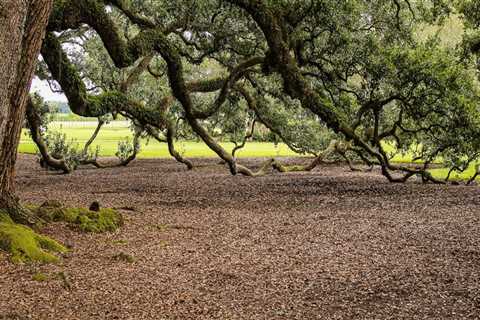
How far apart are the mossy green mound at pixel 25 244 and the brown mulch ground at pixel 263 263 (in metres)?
0.25

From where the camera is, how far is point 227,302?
677cm

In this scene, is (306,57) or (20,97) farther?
(306,57)

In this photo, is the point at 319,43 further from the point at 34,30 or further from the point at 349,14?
the point at 34,30

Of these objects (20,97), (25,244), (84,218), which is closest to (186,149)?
(84,218)

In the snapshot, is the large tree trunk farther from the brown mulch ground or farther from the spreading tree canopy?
the spreading tree canopy

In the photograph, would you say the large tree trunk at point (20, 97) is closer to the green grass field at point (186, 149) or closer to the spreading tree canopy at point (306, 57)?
the spreading tree canopy at point (306, 57)

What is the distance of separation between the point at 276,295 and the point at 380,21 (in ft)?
49.6

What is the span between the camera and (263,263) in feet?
29.3

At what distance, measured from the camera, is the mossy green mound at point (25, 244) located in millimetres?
8164

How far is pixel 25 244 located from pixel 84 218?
106 inches

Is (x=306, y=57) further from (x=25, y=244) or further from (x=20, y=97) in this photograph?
(x=25, y=244)

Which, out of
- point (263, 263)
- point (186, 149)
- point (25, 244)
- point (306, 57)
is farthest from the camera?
point (186, 149)

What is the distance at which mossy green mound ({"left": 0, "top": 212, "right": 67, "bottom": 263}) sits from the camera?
321 inches

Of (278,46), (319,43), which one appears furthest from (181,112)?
(278,46)
